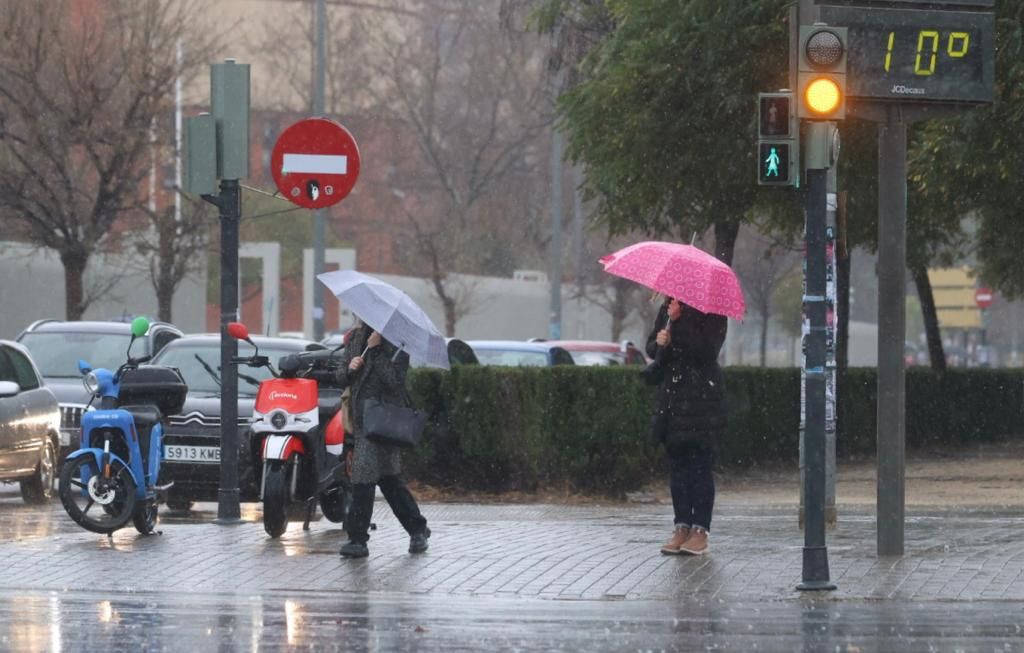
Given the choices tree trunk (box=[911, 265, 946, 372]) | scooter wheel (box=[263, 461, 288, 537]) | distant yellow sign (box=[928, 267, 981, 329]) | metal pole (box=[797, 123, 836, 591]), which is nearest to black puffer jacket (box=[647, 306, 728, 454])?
metal pole (box=[797, 123, 836, 591])

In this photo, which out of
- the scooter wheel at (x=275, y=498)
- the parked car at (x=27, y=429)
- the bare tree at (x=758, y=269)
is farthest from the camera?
the bare tree at (x=758, y=269)

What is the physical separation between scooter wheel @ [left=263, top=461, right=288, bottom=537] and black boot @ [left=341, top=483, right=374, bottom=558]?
94cm

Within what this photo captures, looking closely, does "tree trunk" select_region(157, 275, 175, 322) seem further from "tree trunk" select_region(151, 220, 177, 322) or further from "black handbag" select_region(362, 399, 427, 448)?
"black handbag" select_region(362, 399, 427, 448)

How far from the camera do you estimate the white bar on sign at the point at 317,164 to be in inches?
580

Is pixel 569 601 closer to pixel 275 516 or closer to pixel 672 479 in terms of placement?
pixel 672 479

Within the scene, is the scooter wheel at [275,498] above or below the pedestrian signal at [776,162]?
below

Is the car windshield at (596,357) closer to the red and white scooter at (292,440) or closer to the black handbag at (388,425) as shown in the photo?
the red and white scooter at (292,440)

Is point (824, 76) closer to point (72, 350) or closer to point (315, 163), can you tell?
point (315, 163)

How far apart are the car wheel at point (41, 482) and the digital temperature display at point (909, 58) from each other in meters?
9.52

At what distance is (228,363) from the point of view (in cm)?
1464

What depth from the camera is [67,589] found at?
11.2 metres

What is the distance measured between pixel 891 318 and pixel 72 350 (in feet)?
37.5

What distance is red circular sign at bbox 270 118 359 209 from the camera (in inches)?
578

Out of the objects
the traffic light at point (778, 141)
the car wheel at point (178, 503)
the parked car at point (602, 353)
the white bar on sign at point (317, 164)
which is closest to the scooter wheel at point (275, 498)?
the white bar on sign at point (317, 164)
